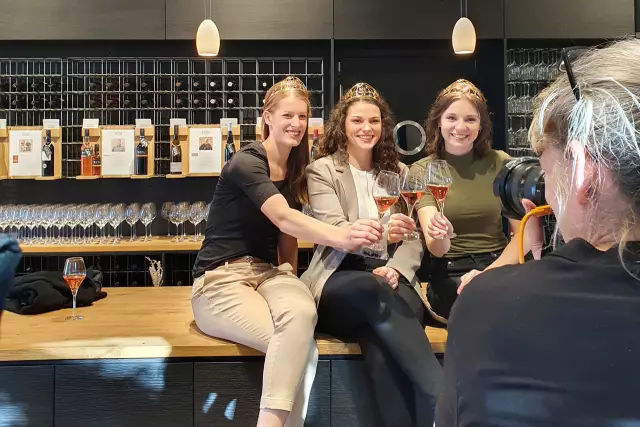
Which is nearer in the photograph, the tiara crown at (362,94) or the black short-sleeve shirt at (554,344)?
the black short-sleeve shirt at (554,344)

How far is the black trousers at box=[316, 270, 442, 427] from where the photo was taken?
194cm

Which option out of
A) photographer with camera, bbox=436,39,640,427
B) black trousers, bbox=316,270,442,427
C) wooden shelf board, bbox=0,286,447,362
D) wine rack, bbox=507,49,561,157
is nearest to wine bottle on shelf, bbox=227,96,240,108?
wine rack, bbox=507,49,561,157

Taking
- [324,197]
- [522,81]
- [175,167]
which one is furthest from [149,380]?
[522,81]

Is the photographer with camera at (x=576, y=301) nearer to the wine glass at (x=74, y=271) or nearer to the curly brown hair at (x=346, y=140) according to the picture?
the wine glass at (x=74, y=271)

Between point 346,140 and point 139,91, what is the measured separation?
8.39 feet

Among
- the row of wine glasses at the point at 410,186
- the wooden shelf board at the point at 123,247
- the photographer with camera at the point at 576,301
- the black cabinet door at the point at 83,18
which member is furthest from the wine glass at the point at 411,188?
the black cabinet door at the point at 83,18

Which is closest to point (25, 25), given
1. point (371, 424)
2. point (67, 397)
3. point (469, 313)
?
point (67, 397)

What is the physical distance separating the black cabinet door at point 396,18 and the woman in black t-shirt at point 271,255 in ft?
7.34

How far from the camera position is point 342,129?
2619mm

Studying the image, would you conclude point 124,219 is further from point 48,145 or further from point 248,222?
point 248,222

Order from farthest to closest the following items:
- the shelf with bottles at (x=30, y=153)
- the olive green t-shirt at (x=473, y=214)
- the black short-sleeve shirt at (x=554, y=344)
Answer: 1. the shelf with bottles at (x=30, y=153)
2. the olive green t-shirt at (x=473, y=214)
3. the black short-sleeve shirt at (x=554, y=344)

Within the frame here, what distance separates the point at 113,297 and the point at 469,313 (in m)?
2.20

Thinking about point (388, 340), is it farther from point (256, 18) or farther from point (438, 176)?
point (256, 18)

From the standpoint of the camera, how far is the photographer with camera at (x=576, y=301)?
2.19ft
